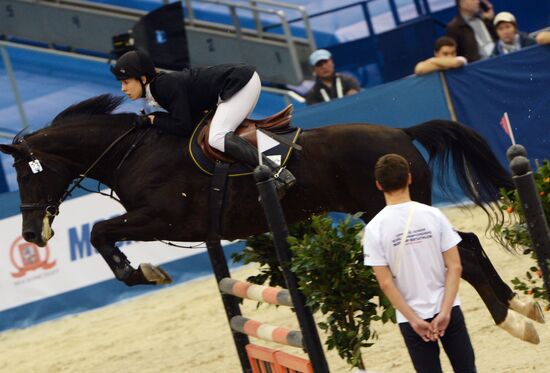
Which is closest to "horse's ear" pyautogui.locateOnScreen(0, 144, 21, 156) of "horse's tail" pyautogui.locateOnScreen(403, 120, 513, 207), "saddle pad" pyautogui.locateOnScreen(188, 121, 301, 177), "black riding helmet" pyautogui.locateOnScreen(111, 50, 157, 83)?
"black riding helmet" pyautogui.locateOnScreen(111, 50, 157, 83)

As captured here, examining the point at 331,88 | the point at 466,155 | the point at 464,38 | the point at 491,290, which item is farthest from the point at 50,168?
the point at 464,38

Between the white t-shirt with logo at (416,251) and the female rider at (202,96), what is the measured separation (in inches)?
81.9

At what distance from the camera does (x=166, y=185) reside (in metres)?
6.23

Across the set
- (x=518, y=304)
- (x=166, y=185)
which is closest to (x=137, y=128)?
(x=166, y=185)

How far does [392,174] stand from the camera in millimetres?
Answer: 3861

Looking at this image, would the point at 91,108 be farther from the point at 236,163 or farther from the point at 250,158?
the point at 250,158

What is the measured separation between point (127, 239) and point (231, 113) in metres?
1.04

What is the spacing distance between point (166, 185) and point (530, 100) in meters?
5.13

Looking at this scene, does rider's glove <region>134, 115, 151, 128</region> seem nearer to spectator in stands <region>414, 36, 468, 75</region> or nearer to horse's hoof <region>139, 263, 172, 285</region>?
horse's hoof <region>139, 263, 172, 285</region>

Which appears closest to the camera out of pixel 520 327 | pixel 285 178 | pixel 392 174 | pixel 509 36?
pixel 392 174

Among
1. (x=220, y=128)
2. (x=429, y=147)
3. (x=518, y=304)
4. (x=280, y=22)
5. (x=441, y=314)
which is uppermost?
(x=280, y=22)

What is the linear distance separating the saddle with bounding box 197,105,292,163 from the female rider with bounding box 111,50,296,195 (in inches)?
2.5

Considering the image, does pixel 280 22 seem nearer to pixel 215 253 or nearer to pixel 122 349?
pixel 122 349

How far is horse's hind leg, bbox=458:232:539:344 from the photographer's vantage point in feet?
17.5
